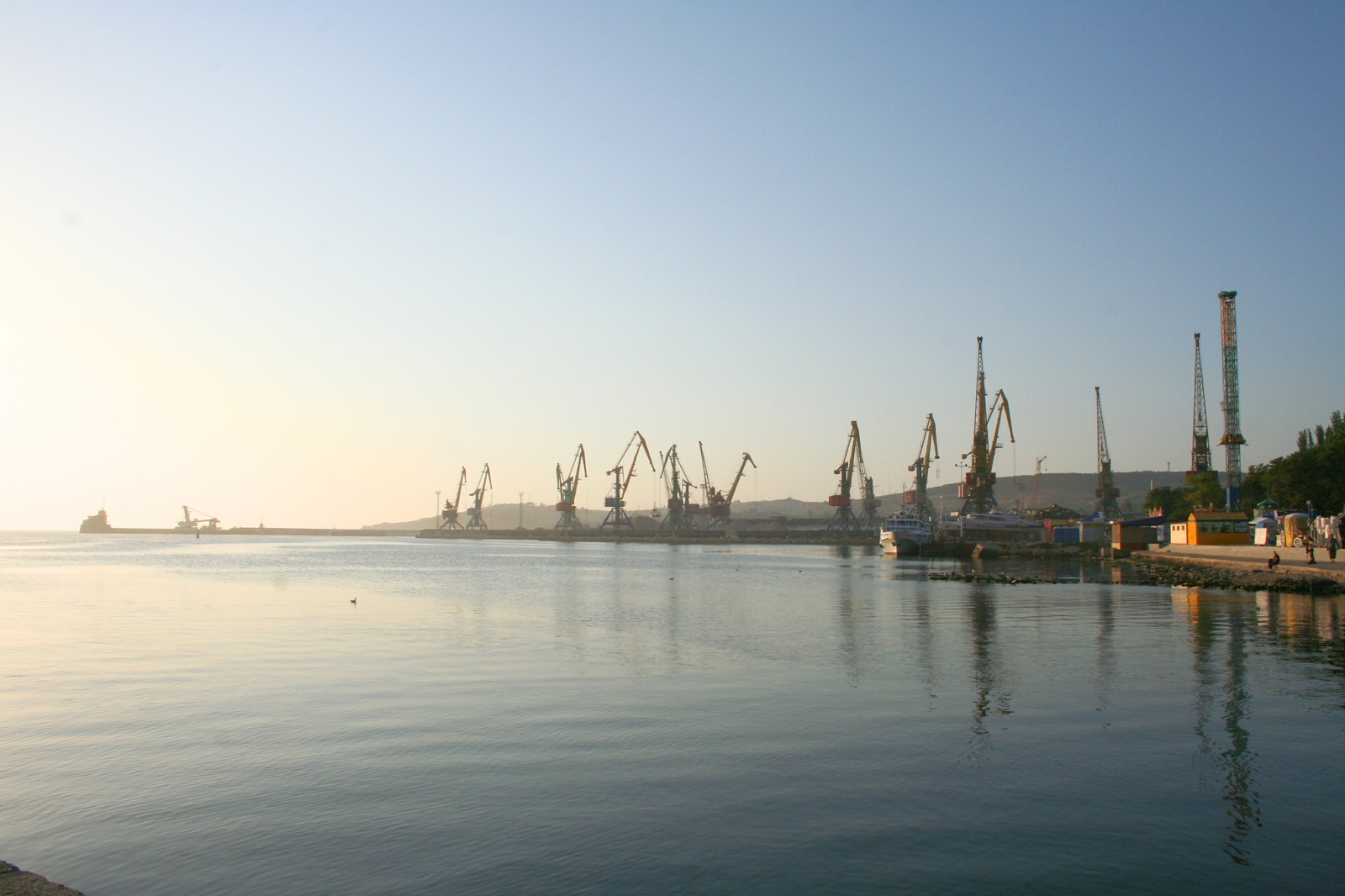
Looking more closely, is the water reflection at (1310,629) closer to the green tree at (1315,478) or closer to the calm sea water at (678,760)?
the calm sea water at (678,760)

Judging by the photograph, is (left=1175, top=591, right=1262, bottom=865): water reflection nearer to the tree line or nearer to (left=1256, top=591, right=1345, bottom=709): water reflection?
(left=1256, top=591, right=1345, bottom=709): water reflection

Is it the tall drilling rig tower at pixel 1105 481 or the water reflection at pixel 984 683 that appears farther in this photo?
the tall drilling rig tower at pixel 1105 481

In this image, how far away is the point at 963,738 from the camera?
1349 centimetres

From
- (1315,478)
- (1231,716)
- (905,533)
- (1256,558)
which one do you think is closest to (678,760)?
(1231,716)

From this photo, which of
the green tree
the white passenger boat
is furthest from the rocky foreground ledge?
the white passenger boat

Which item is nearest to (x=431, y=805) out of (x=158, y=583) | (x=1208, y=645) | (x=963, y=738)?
(x=963, y=738)

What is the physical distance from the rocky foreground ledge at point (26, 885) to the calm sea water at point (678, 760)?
1.62 ft

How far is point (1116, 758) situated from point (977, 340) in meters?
120

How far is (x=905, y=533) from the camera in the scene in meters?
97.8

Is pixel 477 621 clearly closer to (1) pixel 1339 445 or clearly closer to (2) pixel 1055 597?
(2) pixel 1055 597

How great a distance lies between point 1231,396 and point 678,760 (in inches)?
4049

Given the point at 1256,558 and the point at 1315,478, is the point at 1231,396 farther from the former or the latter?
the point at 1256,558

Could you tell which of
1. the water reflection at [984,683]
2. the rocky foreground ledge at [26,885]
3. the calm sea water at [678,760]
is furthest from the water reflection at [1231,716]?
the rocky foreground ledge at [26,885]

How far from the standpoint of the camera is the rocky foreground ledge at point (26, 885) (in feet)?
24.1
